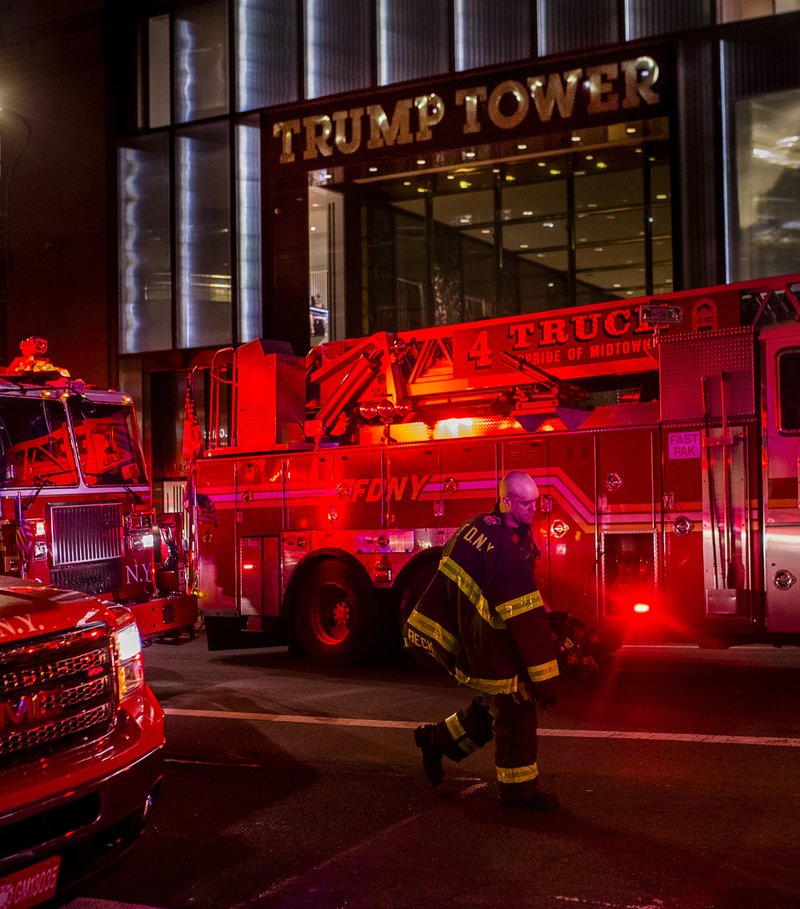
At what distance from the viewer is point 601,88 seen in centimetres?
1742

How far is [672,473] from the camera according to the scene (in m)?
9.31

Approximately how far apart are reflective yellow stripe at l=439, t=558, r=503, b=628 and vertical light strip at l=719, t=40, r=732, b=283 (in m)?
11.9

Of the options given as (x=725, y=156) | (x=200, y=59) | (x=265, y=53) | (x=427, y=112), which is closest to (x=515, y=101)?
(x=427, y=112)

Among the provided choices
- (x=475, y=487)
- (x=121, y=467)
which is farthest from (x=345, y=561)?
(x=121, y=467)

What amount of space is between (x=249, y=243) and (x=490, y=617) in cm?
1616

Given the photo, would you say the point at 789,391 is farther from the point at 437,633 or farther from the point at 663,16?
the point at 663,16

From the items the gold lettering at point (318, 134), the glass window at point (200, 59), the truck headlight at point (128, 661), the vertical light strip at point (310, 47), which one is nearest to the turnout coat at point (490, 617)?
the truck headlight at point (128, 661)

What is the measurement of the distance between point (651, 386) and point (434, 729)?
5073mm

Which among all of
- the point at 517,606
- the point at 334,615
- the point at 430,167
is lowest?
the point at 334,615

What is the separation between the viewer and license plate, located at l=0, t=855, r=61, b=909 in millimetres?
3709

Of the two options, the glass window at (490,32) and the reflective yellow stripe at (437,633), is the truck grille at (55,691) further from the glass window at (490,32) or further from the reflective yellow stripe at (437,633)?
the glass window at (490,32)

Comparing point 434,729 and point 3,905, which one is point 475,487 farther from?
point 3,905

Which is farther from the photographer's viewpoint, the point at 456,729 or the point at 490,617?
the point at 456,729

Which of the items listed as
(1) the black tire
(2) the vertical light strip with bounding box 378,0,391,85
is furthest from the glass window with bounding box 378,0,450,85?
(1) the black tire
